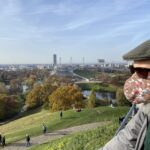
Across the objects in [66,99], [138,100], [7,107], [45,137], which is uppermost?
[138,100]

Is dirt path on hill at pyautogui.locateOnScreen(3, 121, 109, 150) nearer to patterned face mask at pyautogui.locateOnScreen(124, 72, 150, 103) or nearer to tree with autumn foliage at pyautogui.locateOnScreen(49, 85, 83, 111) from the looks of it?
patterned face mask at pyautogui.locateOnScreen(124, 72, 150, 103)

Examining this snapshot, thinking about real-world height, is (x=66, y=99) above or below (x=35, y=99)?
above

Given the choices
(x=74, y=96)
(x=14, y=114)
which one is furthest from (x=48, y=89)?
(x=74, y=96)

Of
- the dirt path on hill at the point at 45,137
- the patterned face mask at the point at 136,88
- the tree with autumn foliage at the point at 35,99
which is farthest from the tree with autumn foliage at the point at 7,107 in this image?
the patterned face mask at the point at 136,88

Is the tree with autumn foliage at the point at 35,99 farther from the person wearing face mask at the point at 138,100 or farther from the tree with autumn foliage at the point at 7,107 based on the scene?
the person wearing face mask at the point at 138,100

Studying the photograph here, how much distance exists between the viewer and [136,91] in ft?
9.29

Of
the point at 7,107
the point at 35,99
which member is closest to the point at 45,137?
the point at 7,107

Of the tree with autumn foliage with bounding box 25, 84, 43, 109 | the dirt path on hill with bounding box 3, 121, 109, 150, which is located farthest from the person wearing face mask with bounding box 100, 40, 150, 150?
the tree with autumn foliage with bounding box 25, 84, 43, 109

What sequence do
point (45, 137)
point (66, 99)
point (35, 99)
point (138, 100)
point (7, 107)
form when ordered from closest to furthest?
point (138, 100) < point (45, 137) < point (66, 99) < point (7, 107) < point (35, 99)

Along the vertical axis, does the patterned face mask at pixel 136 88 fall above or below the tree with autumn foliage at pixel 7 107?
above

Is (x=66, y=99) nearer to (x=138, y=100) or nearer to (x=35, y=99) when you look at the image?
(x=35, y=99)

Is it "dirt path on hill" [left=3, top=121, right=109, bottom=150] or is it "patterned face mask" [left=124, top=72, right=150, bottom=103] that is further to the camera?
"dirt path on hill" [left=3, top=121, right=109, bottom=150]

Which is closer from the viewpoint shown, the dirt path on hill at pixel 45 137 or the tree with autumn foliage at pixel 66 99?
the dirt path on hill at pixel 45 137

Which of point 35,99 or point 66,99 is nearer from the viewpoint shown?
point 66,99
